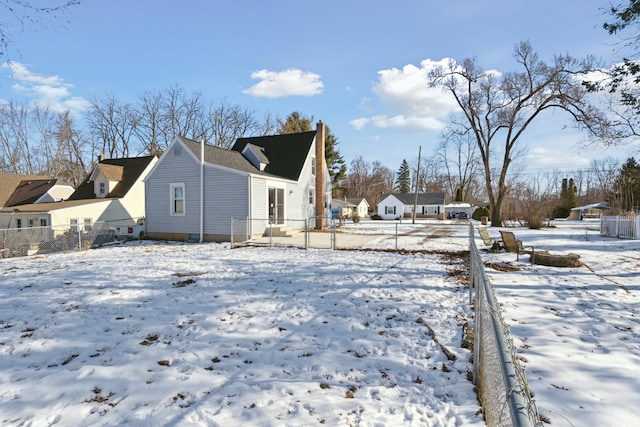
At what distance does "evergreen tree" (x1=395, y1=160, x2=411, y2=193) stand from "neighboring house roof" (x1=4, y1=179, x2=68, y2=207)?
74.0 m

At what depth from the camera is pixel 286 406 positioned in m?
3.20

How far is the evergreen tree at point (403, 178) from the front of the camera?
88125mm

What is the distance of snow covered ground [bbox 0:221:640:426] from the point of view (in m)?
3.16

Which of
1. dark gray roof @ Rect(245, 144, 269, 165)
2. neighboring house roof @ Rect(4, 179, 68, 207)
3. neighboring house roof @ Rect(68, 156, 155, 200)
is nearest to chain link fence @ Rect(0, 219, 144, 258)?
neighboring house roof @ Rect(68, 156, 155, 200)

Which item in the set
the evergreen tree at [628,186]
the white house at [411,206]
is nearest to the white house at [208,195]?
the evergreen tree at [628,186]

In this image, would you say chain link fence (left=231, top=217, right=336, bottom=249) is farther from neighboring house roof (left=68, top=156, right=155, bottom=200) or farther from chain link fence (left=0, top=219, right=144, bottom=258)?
neighboring house roof (left=68, top=156, right=155, bottom=200)

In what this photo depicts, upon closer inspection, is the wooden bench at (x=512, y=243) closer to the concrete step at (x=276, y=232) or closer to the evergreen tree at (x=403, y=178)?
the concrete step at (x=276, y=232)

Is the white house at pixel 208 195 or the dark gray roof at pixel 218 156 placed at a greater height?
the dark gray roof at pixel 218 156

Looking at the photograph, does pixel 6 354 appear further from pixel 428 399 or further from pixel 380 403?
pixel 428 399

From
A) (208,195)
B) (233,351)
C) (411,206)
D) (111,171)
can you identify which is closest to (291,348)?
(233,351)

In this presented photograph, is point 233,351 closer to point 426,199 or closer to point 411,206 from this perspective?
point 411,206

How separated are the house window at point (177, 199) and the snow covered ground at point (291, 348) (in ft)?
32.5

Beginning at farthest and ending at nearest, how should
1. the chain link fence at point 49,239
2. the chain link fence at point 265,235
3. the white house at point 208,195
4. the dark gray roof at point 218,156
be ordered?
the dark gray roof at point 218,156
the white house at point 208,195
the chain link fence at point 49,239
the chain link fence at point 265,235

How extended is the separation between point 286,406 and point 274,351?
122cm
